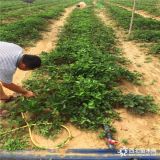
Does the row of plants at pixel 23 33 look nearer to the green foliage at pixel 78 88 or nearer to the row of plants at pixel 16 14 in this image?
the green foliage at pixel 78 88

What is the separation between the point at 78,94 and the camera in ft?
18.3

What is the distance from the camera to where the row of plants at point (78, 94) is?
513 cm

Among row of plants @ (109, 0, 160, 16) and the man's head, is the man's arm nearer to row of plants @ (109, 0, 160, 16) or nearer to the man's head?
the man's head

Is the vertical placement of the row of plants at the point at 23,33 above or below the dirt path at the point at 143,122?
below

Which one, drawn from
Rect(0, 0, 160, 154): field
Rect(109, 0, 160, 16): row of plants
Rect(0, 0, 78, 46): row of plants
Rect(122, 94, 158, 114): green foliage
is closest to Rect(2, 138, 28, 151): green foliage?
Rect(0, 0, 160, 154): field

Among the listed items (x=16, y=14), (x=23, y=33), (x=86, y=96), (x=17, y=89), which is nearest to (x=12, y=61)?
(x=17, y=89)

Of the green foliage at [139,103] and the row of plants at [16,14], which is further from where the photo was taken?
the row of plants at [16,14]

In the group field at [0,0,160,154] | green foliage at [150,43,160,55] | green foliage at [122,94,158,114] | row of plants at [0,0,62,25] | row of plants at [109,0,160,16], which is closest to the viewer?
field at [0,0,160,154]

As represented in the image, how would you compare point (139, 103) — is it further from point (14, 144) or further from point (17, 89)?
point (14, 144)

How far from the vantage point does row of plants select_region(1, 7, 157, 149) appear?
16.8 ft

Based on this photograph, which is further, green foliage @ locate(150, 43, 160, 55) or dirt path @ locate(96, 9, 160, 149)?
green foliage @ locate(150, 43, 160, 55)

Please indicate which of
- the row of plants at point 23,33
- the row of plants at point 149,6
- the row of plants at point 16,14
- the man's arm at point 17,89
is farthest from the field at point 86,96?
the row of plants at point 149,6


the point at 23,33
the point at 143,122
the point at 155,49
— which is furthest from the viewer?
the point at 23,33

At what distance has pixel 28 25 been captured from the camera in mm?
12648
